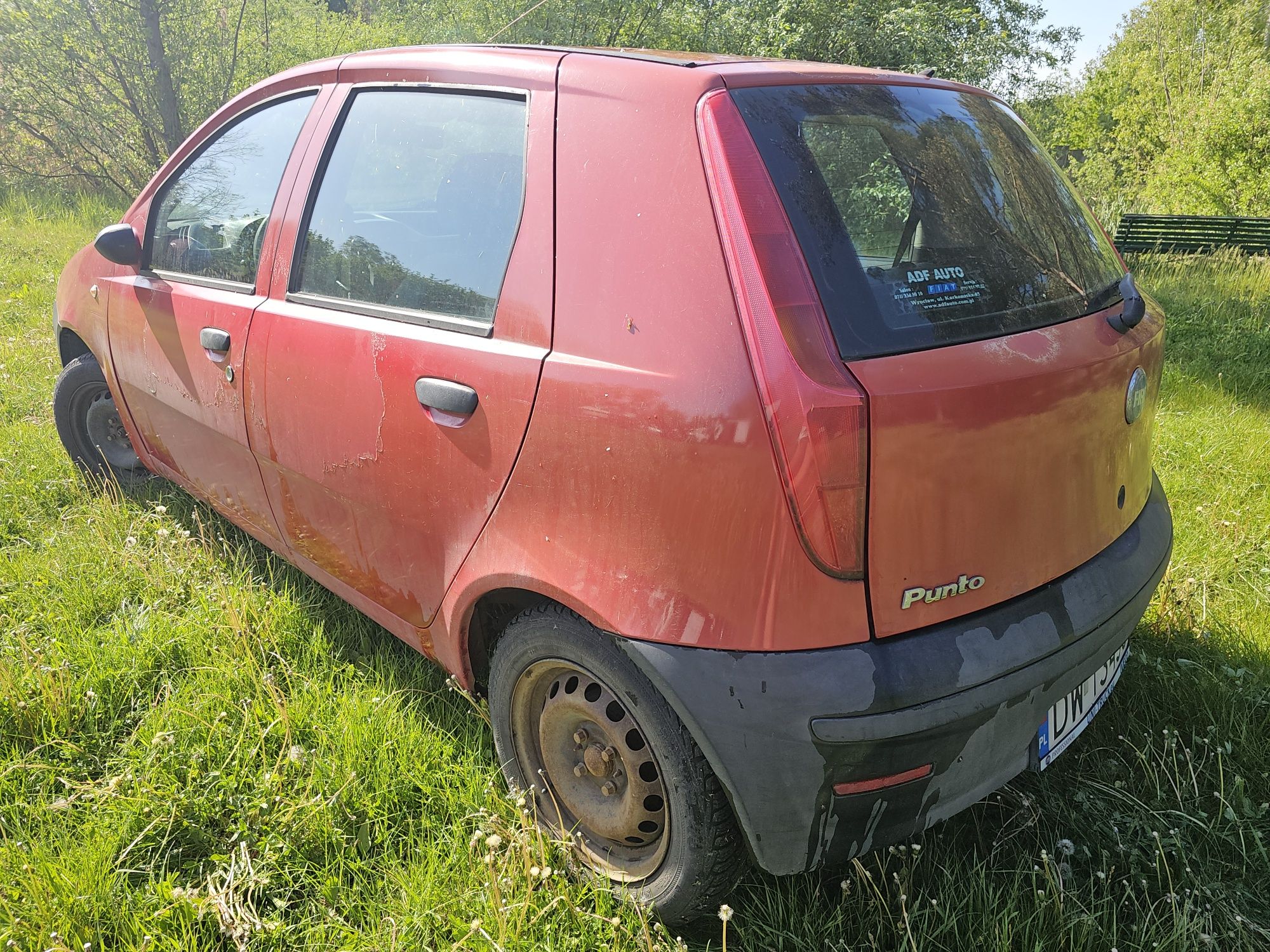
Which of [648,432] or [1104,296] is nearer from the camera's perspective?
[648,432]

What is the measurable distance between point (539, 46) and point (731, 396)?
1.13 metres

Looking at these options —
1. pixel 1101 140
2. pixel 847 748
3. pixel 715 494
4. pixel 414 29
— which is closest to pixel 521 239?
pixel 715 494

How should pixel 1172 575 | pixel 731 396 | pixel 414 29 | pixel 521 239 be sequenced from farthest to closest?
pixel 414 29, pixel 1172 575, pixel 521 239, pixel 731 396

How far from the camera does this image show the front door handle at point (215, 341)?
2.55 meters

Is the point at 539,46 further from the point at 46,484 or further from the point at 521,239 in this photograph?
the point at 46,484

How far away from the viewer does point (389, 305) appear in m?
2.10

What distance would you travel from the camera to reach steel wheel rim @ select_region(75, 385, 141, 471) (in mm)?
3814

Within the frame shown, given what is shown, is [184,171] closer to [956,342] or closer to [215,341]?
[215,341]

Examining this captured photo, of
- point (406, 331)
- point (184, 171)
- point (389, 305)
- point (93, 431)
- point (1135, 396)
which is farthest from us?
point (93, 431)

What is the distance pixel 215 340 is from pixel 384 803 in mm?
1463

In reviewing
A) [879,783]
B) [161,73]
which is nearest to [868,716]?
[879,783]

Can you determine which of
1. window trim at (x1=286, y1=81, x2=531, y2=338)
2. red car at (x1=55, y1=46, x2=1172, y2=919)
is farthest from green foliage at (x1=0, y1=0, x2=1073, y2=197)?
red car at (x1=55, y1=46, x2=1172, y2=919)

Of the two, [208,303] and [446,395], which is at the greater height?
[446,395]

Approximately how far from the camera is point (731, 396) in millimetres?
1417
